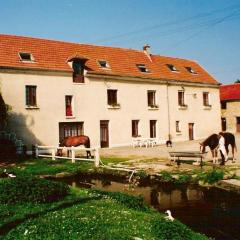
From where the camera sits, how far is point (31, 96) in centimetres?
3061

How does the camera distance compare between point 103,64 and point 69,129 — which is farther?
point 103,64

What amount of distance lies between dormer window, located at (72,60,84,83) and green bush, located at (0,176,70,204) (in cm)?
2124

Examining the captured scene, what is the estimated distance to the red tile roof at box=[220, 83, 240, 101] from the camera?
51.0 m

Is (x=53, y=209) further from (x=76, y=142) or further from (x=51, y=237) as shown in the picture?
(x=76, y=142)

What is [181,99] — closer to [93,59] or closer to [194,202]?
[93,59]

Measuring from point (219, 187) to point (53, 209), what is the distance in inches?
Answer: 294

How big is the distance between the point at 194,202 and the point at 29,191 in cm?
571

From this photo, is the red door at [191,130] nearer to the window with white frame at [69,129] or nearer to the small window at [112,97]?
the small window at [112,97]

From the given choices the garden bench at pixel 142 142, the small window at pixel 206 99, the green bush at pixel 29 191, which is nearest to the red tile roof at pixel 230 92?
the small window at pixel 206 99

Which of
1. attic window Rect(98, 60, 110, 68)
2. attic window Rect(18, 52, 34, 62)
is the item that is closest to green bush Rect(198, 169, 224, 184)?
attic window Rect(18, 52, 34, 62)

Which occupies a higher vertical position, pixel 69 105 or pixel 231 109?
pixel 231 109

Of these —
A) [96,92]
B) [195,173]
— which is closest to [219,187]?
[195,173]

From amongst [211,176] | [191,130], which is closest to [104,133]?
[191,130]

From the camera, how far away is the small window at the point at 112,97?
35.1 meters
